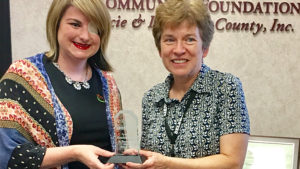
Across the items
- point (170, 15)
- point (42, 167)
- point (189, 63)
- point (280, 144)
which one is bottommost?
point (280, 144)

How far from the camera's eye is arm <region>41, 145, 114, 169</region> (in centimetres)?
133

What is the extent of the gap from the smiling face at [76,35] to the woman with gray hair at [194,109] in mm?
302

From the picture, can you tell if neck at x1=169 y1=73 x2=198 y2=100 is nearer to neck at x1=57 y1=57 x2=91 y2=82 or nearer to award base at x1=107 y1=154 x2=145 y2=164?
award base at x1=107 y1=154 x2=145 y2=164

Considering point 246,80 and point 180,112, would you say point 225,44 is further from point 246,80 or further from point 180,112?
point 180,112

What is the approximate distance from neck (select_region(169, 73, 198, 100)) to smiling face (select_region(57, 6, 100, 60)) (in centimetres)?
42

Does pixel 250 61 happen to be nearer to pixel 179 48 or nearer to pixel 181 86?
pixel 181 86

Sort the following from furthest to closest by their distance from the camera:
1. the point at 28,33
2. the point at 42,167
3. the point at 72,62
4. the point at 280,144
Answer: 1. the point at 28,33
2. the point at 280,144
3. the point at 72,62
4. the point at 42,167

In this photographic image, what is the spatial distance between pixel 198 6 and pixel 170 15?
123 mm

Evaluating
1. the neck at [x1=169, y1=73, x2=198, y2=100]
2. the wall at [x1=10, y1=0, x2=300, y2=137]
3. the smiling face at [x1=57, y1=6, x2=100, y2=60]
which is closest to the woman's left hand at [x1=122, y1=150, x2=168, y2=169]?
the neck at [x1=169, y1=73, x2=198, y2=100]

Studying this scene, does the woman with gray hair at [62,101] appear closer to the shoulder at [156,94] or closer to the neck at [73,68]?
the neck at [73,68]

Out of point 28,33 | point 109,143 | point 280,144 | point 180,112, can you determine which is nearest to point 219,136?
point 180,112

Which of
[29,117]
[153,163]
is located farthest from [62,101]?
[153,163]

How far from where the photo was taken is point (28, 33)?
2939mm

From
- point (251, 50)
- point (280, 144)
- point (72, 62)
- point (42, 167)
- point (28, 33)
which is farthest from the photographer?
point (28, 33)
